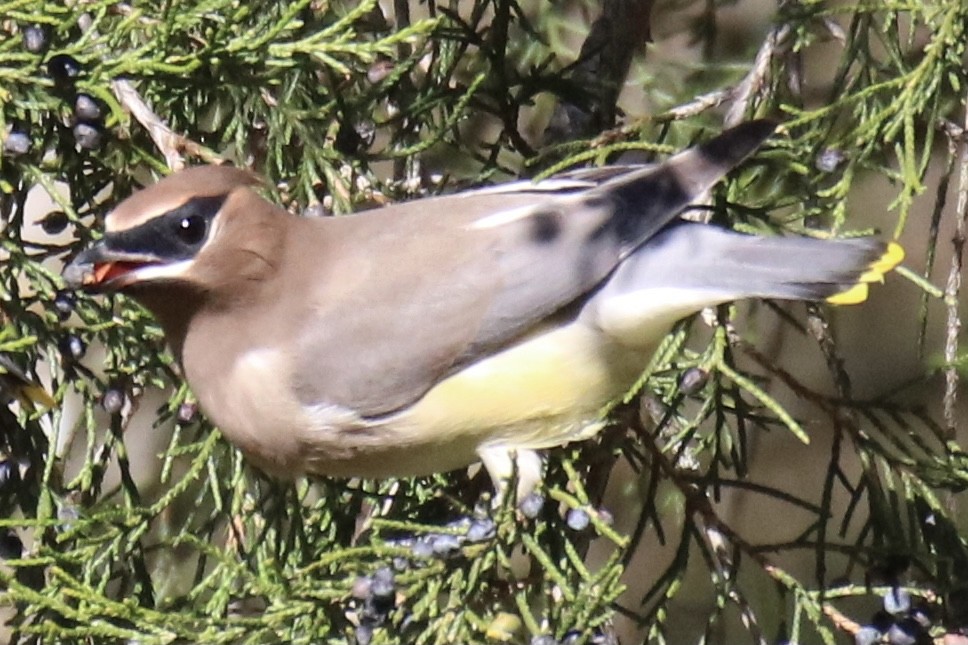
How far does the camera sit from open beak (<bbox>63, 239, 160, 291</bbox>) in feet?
6.24

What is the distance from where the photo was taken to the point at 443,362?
2.17 meters

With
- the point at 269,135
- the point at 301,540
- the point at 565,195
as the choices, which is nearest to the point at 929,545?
the point at 565,195

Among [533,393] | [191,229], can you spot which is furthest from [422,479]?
[191,229]

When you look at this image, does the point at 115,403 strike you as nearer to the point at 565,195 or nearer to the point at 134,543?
the point at 134,543

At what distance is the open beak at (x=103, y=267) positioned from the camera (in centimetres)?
190

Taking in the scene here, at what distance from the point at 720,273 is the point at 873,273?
24cm

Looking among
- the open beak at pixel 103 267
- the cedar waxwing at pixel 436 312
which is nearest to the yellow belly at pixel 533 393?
the cedar waxwing at pixel 436 312

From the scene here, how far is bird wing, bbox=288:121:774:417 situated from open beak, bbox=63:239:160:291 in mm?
310

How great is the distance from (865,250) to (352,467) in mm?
881

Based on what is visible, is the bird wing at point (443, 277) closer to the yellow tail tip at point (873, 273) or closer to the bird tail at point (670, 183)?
the bird tail at point (670, 183)

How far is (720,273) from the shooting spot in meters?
2.07

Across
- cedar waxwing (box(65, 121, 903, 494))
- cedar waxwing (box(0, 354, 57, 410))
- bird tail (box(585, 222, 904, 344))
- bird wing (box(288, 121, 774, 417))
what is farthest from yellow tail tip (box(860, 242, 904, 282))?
cedar waxwing (box(0, 354, 57, 410))

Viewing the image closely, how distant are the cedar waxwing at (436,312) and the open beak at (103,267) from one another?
9cm

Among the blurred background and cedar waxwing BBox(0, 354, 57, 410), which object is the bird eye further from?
cedar waxwing BBox(0, 354, 57, 410)
